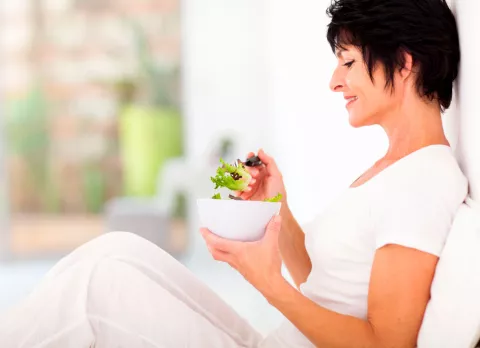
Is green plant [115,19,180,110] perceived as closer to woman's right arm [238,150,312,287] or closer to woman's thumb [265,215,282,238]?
woman's right arm [238,150,312,287]

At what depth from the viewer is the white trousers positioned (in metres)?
1.14

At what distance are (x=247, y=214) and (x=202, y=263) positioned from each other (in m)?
4.09

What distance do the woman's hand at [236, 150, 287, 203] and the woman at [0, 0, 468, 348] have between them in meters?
0.18

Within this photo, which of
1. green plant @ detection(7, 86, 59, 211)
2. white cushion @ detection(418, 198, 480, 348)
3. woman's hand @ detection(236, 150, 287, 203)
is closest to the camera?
white cushion @ detection(418, 198, 480, 348)

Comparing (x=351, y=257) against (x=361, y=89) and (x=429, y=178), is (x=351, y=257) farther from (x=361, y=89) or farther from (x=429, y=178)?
(x=361, y=89)

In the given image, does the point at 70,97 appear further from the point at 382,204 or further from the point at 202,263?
the point at 382,204

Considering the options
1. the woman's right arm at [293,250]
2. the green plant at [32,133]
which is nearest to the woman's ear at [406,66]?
the woman's right arm at [293,250]

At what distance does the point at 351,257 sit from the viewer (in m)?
1.22

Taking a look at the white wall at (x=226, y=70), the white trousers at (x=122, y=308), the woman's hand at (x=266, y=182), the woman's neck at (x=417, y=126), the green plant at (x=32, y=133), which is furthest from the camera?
the green plant at (x=32, y=133)

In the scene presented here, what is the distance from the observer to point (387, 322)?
1097 millimetres

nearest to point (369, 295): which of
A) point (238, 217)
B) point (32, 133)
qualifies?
point (238, 217)

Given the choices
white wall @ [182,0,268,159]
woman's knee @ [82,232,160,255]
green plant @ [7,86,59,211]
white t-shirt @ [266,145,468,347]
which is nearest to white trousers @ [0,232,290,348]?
woman's knee @ [82,232,160,255]

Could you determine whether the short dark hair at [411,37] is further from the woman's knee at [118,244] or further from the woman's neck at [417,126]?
the woman's knee at [118,244]

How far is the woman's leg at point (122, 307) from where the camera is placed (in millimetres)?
1146
